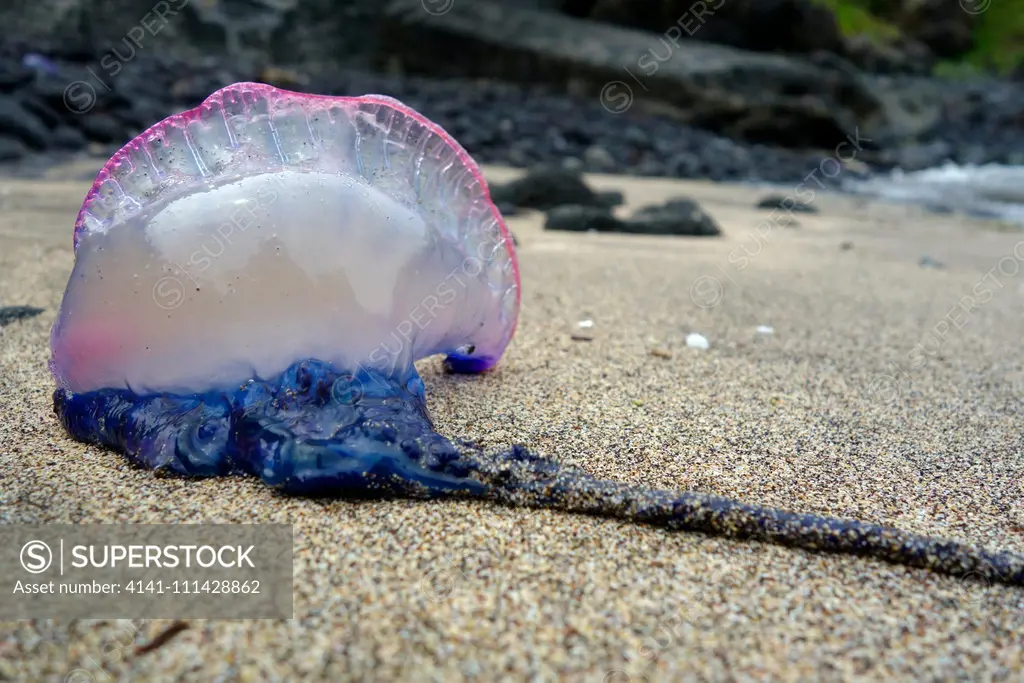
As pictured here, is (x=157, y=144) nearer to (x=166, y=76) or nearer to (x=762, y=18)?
(x=166, y=76)

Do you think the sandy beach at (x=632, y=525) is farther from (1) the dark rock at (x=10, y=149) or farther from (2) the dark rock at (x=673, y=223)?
(1) the dark rock at (x=10, y=149)

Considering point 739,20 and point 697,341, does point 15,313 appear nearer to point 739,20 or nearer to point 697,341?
point 697,341

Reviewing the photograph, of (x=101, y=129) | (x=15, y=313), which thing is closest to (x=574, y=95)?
(x=101, y=129)

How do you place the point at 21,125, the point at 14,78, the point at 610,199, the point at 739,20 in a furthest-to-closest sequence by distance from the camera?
the point at 739,20 → the point at 14,78 → the point at 21,125 → the point at 610,199

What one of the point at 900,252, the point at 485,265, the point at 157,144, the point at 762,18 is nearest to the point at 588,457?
the point at 485,265

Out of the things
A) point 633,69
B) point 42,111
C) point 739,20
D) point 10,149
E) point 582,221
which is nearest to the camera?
point 582,221
